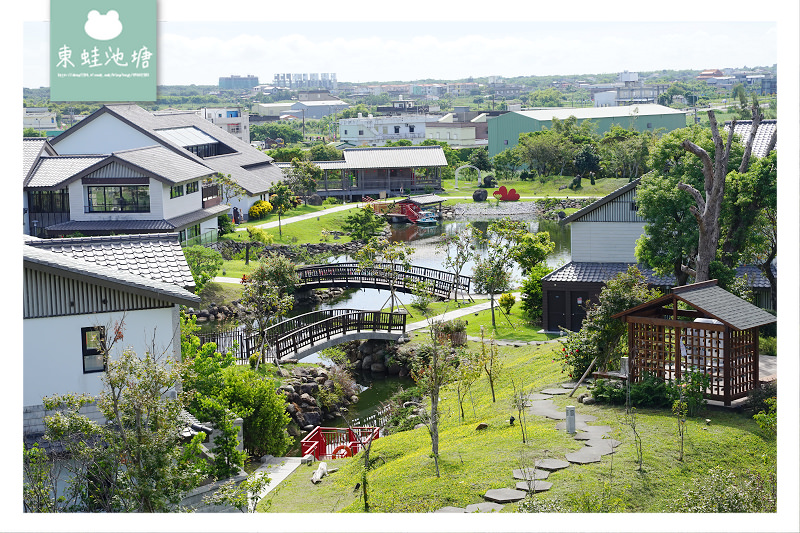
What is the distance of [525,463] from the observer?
47.6 ft

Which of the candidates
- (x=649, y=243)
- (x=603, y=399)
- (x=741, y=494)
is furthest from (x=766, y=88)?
(x=741, y=494)

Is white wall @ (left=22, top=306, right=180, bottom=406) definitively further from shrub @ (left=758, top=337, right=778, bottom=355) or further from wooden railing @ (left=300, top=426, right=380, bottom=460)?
shrub @ (left=758, top=337, right=778, bottom=355)

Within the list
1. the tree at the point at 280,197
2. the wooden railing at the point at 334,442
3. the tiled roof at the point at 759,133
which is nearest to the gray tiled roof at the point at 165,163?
the tree at the point at 280,197

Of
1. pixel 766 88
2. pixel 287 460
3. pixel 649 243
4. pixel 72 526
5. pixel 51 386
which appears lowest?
pixel 287 460

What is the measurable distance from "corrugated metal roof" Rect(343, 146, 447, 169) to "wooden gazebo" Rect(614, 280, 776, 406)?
49348mm

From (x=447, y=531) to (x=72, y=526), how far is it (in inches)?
189

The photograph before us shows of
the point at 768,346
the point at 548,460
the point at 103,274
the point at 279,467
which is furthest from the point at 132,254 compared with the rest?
the point at 768,346

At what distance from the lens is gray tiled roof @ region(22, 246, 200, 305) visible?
14562mm

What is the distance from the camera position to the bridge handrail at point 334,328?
→ 1044 inches

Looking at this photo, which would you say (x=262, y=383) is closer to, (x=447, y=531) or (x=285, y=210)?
(x=447, y=531)

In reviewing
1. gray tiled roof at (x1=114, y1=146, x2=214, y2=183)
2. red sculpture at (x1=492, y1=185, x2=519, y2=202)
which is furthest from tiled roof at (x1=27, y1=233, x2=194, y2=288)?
red sculpture at (x1=492, y1=185, x2=519, y2=202)

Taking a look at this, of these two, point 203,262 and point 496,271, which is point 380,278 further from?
point 203,262

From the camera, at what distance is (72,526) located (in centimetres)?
1159

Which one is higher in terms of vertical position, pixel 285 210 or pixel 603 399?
pixel 285 210
